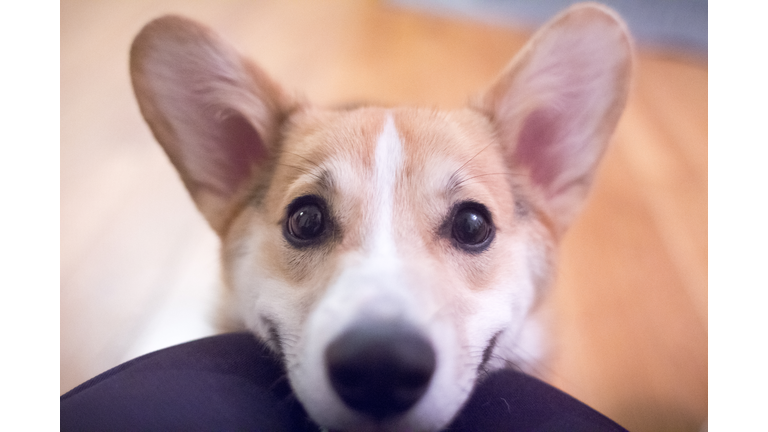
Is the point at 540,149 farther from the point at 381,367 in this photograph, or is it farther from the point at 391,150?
the point at 381,367

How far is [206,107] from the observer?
134 centimetres

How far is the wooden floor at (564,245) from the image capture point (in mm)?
1549

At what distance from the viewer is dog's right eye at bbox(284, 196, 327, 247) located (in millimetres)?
1096

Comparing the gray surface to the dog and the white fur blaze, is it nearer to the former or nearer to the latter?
the dog

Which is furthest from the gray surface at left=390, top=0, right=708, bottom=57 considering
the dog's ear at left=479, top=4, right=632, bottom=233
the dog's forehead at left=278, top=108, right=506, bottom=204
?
the dog's forehead at left=278, top=108, right=506, bottom=204

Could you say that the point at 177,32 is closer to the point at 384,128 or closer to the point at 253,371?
the point at 384,128

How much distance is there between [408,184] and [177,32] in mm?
789

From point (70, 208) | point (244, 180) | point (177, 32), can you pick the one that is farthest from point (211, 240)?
point (177, 32)

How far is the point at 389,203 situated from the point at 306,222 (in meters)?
0.23

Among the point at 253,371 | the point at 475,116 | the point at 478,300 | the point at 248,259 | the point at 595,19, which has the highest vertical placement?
the point at 595,19

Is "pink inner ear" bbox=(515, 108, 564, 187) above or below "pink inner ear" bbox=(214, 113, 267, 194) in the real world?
above

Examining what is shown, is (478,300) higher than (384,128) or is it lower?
lower

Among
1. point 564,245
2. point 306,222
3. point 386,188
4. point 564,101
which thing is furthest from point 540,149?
point 564,245

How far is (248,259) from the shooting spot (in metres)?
1.26
